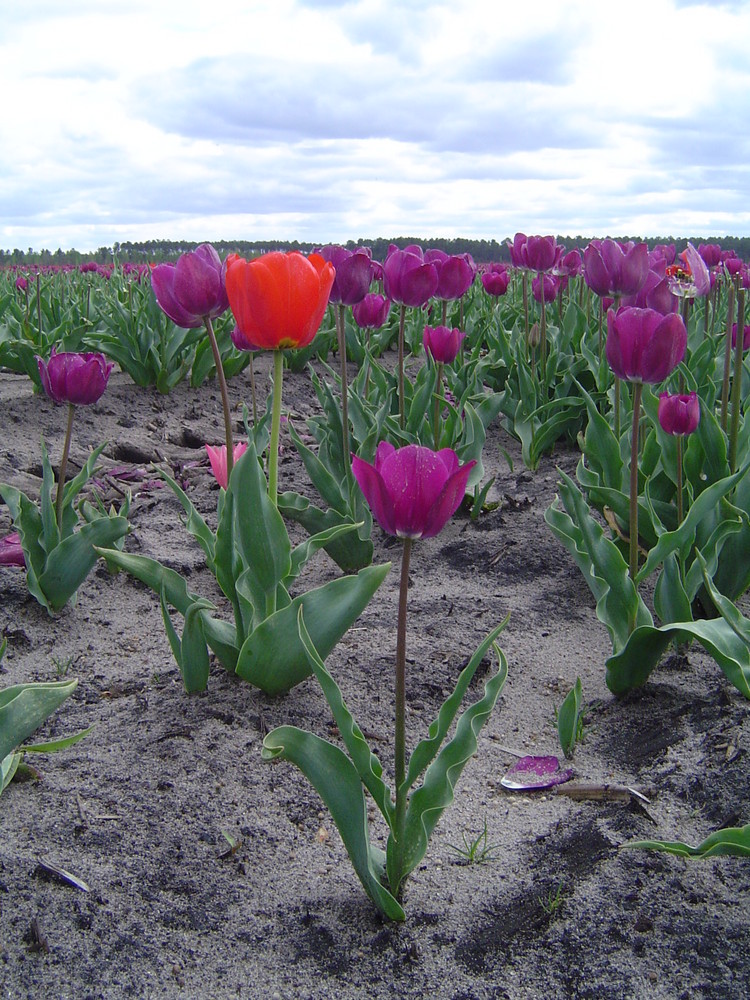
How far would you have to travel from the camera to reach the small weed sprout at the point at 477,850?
1.48m

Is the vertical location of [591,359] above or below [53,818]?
above

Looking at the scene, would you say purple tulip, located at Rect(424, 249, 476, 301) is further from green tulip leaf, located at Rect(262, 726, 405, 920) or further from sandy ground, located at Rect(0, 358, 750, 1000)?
green tulip leaf, located at Rect(262, 726, 405, 920)

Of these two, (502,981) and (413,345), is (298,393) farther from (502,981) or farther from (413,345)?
(502,981)

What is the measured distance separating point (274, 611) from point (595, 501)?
1254 millimetres

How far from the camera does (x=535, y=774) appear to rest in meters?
1.75

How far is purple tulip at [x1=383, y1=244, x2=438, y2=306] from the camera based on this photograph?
9.16 ft

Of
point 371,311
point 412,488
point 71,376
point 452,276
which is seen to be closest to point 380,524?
point 412,488

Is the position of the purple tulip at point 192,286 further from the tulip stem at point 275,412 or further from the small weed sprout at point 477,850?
the small weed sprout at point 477,850

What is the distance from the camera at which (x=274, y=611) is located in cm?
186

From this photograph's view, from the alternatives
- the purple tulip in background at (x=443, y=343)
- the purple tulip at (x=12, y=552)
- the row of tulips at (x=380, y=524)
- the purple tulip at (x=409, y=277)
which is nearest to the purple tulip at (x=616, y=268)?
A: the row of tulips at (x=380, y=524)

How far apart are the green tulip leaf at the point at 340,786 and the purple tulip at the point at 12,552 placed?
1605mm

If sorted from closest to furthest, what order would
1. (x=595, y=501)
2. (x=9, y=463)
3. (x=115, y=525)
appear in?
(x=115, y=525) < (x=595, y=501) < (x=9, y=463)

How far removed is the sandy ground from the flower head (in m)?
0.82

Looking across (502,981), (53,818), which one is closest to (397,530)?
(502,981)
